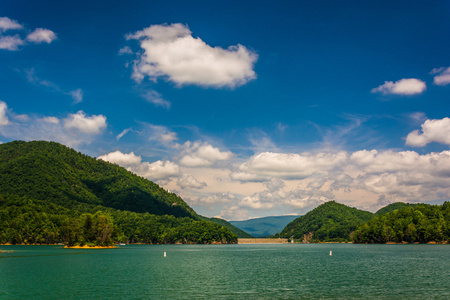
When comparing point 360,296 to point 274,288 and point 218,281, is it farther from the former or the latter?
point 218,281

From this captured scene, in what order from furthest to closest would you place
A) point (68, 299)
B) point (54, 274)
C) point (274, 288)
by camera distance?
1. point (54, 274)
2. point (274, 288)
3. point (68, 299)

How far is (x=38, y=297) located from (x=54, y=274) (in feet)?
95.6

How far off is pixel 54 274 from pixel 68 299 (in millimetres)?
31897

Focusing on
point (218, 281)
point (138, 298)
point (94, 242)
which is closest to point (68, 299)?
point (138, 298)

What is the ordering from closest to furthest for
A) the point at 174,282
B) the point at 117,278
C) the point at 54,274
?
1. the point at 174,282
2. the point at 117,278
3. the point at 54,274

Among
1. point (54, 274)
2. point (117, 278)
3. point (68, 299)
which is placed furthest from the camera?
point (54, 274)

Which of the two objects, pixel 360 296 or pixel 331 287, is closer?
pixel 360 296

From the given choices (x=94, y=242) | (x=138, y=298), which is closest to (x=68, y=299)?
(x=138, y=298)

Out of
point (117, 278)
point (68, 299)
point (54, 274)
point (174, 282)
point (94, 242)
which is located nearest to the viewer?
point (68, 299)

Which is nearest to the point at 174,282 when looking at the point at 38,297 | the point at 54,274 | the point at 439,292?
the point at 38,297

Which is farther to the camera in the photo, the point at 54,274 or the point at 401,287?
the point at 54,274

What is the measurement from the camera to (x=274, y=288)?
55625 millimetres

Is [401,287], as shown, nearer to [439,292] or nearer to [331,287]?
[439,292]

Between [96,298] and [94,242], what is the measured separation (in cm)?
16386
